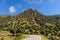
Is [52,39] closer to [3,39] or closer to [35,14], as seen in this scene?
[3,39]

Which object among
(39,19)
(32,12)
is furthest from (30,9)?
(39,19)

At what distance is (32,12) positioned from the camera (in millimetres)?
114125

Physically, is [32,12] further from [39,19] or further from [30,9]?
[39,19]

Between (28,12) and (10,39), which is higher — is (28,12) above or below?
above

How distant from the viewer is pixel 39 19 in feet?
333

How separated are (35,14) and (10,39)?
299 feet

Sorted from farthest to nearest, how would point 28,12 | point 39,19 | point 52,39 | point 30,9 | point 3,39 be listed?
1. point 30,9
2. point 28,12
3. point 39,19
4. point 52,39
5. point 3,39

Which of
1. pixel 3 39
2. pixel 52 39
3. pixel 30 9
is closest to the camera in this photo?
pixel 3 39

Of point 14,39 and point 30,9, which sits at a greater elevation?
point 30,9

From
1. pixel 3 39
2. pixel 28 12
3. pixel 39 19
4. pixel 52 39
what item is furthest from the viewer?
pixel 28 12

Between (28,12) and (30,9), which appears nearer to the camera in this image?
(28,12)

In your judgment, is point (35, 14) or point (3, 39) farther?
point (35, 14)

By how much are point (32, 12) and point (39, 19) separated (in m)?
14.4

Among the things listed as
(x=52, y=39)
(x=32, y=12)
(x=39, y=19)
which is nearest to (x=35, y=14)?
(x=32, y=12)
